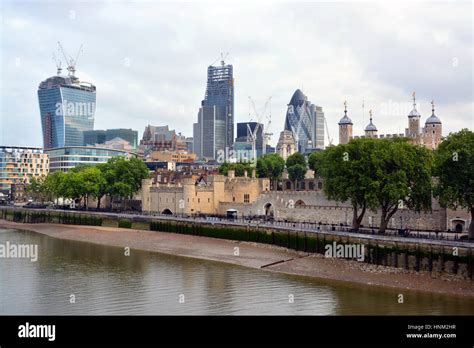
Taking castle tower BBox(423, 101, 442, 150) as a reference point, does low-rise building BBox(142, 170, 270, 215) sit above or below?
below

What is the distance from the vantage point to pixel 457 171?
5347 centimetres

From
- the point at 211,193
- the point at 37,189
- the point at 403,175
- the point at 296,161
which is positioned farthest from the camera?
the point at 37,189

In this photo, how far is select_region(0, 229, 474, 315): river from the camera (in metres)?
39.5

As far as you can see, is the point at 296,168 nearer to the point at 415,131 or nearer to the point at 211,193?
the point at 415,131

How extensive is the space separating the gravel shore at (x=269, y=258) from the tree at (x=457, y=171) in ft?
26.8

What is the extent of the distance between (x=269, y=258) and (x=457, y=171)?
20433 mm

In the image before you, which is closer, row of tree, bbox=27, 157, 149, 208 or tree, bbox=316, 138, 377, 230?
tree, bbox=316, 138, 377, 230

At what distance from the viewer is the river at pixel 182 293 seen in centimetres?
3953

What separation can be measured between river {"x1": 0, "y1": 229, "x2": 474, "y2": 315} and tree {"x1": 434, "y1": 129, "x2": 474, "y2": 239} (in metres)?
12.2

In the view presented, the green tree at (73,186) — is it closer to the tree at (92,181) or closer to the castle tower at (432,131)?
the tree at (92,181)

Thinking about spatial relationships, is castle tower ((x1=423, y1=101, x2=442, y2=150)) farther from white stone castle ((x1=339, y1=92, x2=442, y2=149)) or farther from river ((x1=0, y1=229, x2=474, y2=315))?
river ((x1=0, y1=229, x2=474, y2=315))

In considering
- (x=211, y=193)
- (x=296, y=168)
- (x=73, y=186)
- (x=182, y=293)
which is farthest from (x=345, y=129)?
(x=182, y=293)

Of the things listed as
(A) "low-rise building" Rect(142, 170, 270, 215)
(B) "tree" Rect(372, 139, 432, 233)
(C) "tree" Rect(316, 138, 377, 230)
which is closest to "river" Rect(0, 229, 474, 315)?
(C) "tree" Rect(316, 138, 377, 230)

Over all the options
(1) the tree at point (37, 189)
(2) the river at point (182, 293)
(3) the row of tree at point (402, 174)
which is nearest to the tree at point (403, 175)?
(3) the row of tree at point (402, 174)
